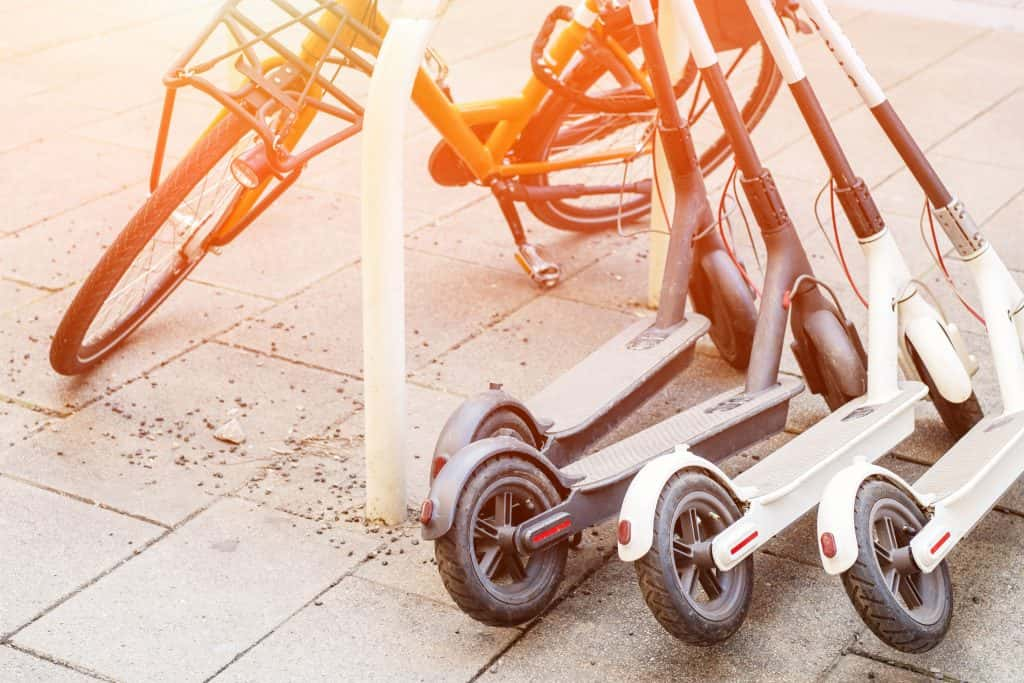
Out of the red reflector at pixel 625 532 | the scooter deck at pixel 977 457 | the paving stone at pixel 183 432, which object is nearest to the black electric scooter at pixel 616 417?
the red reflector at pixel 625 532

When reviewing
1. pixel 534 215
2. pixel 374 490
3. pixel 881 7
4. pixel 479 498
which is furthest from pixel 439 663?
pixel 881 7

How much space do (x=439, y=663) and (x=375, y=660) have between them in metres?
0.14

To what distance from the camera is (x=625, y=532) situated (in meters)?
3.05

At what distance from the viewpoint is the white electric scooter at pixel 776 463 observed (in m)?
3.06

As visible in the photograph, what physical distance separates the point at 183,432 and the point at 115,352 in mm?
605

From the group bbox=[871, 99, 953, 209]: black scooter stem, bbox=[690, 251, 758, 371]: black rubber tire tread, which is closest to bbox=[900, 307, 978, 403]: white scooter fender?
bbox=[871, 99, 953, 209]: black scooter stem

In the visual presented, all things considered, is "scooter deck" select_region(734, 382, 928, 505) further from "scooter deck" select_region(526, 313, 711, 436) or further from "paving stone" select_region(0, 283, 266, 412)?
"paving stone" select_region(0, 283, 266, 412)

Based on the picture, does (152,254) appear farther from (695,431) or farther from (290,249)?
(695,431)

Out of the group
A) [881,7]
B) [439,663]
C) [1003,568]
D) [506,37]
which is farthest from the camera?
[881,7]

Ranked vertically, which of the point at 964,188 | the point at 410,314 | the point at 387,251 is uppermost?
the point at 387,251

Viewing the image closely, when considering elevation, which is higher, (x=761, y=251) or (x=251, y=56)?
(x=251, y=56)

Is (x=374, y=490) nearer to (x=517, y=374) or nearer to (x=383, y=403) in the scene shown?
(x=383, y=403)

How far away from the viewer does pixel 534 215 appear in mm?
5566

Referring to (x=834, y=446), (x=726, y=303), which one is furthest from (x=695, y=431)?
(x=726, y=303)
